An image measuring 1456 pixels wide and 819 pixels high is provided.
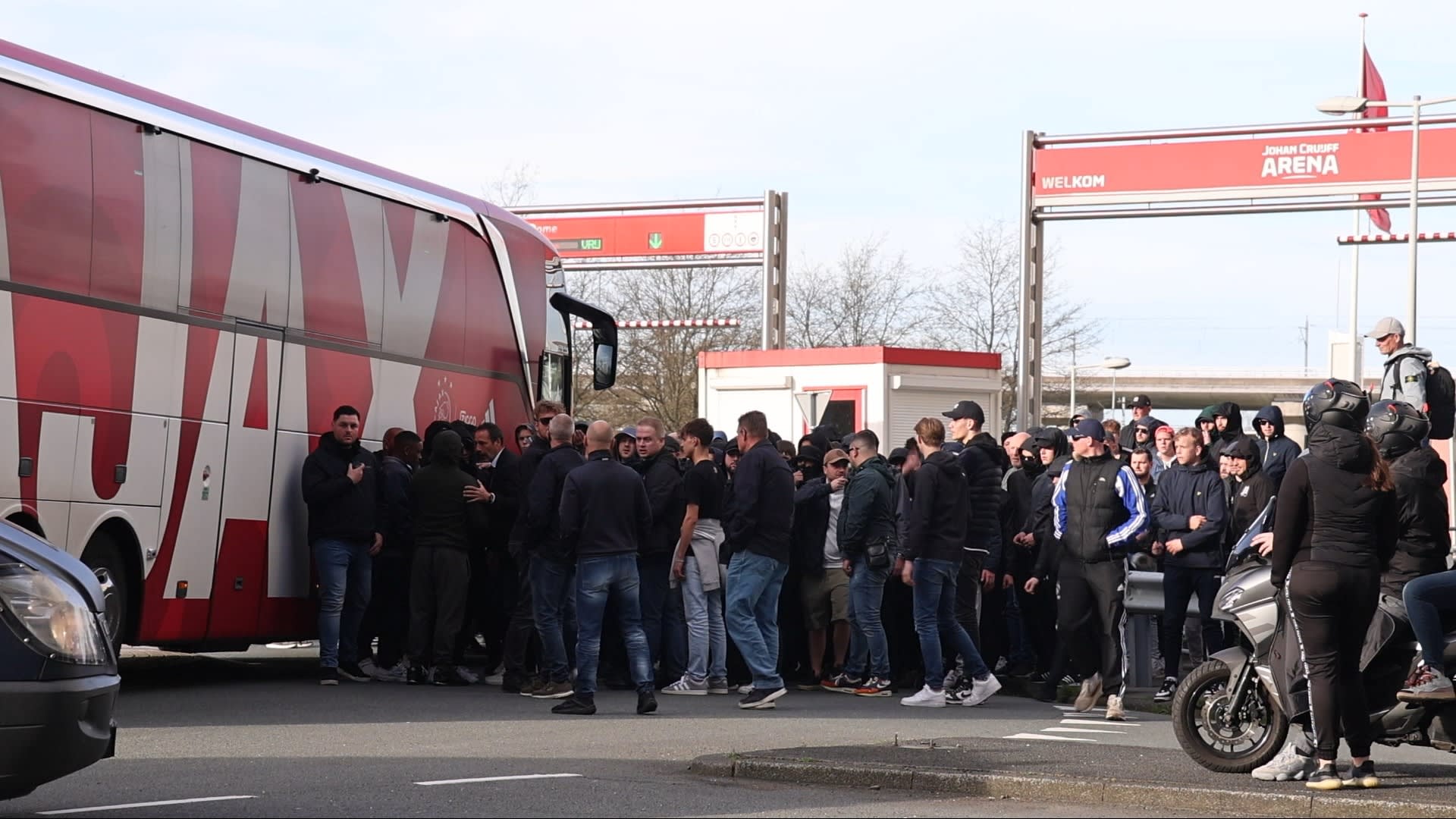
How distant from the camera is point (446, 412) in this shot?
14883 mm

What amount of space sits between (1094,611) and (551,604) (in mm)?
3453

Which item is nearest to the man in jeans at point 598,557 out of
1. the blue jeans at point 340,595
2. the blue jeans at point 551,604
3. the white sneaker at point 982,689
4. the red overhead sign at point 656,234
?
the blue jeans at point 551,604

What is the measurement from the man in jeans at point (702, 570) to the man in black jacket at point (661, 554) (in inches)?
4.9

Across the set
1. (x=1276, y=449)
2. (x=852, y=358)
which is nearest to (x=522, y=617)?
(x=1276, y=449)

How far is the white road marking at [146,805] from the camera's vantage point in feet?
22.3

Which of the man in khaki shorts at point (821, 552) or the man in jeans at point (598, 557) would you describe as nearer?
the man in jeans at point (598, 557)

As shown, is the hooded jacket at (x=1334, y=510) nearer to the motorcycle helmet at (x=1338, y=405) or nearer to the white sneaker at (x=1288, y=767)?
the motorcycle helmet at (x=1338, y=405)

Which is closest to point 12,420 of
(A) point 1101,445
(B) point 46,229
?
(B) point 46,229

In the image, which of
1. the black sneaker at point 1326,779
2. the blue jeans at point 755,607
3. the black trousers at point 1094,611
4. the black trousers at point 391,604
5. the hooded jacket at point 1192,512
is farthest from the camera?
the black trousers at point 391,604

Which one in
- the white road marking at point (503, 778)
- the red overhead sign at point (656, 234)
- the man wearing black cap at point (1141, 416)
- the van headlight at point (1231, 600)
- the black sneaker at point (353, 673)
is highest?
the red overhead sign at point (656, 234)

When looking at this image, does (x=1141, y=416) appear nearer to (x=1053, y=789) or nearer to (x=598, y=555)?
(x=598, y=555)

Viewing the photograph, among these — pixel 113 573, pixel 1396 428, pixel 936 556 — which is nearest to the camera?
pixel 1396 428

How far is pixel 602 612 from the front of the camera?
1164 cm

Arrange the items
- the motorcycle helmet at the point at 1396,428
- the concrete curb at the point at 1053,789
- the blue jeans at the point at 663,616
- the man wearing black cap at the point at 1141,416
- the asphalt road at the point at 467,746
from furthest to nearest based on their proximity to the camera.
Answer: the man wearing black cap at the point at 1141,416
the blue jeans at the point at 663,616
the motorcycle helmet at the point at 1396,428
the concrete curb at the point at 1053,789
the asphalt road at the point at 467,746
